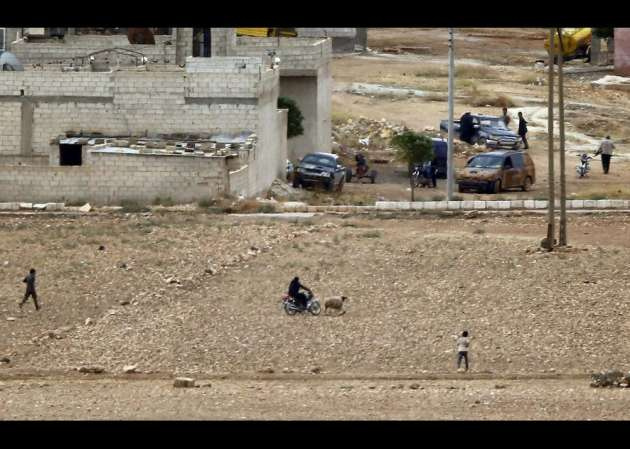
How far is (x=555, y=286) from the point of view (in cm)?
2166

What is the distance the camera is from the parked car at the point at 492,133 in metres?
40.2

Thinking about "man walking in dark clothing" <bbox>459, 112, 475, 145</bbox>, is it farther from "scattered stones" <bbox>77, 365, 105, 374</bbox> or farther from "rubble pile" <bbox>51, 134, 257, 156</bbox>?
"scattered stones" <bbox>77, 365, 105, 374</bbox>

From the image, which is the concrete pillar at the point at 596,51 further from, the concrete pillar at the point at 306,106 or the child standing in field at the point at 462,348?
the child standing in field at the point at 462,348

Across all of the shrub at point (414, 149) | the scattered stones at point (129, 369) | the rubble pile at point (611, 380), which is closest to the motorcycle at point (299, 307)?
the scattered stones at point (129, 369)

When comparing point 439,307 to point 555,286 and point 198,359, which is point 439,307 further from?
point 198,359

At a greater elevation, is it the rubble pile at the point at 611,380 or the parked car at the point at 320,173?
the parked car at the point at 320,173

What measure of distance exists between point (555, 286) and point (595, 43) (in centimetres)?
3793

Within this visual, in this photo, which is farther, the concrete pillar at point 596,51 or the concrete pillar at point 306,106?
the concrete pillar at point 596,51

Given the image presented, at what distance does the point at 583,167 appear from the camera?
117ft

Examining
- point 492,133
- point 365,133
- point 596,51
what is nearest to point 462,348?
point 492,133

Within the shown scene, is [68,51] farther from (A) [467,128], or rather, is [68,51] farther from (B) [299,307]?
(B) [299,307]

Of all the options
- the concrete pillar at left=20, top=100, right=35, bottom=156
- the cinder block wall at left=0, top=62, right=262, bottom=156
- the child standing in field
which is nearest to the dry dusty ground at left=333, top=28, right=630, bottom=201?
the cinder block wall at left=0, top=62, right=262, bottom=156

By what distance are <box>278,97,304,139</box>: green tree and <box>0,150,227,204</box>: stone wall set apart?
7.58 meters

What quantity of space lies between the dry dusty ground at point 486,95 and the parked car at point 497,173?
32 cm
